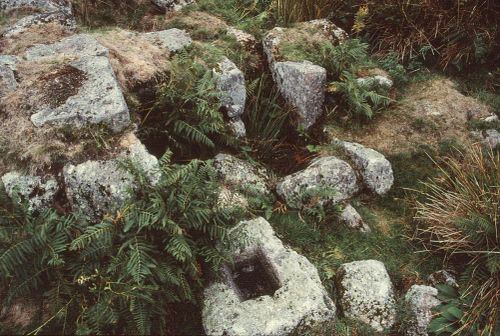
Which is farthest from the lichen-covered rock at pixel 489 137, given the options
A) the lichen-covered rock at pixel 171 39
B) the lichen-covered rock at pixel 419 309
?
the lichen-covered rock at pixel 171 39

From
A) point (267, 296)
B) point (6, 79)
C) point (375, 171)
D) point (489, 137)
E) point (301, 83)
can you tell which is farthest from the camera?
point (301, 83)

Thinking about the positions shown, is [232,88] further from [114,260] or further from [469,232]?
[469,232]

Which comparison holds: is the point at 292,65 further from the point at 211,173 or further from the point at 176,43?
the point at 211,173

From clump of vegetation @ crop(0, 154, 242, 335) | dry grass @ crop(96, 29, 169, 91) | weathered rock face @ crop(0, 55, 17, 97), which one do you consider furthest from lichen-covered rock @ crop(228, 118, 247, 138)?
weathered rock face @ crop(0, 55, 17, 97)

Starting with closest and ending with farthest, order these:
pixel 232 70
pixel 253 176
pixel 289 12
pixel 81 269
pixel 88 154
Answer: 1. pixel 81 269
2. pixel 88 154
3. pixel 253 176
4. pixel 232 70
5. pixel 289 12

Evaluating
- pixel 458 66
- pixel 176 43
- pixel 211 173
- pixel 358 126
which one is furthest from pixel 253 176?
pixel 458 66

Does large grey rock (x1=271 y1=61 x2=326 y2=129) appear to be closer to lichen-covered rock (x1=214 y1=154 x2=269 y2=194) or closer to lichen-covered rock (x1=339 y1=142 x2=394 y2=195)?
lichen-covered rock (x1=339 y1=142 x2=394 y2=195)

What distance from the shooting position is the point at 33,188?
3746 mm

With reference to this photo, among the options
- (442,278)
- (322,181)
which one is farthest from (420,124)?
(442,278)

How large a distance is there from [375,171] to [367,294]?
1553 millimetres

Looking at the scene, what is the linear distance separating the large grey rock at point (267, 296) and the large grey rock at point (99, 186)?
40.4 inches

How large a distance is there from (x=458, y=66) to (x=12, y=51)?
590cm

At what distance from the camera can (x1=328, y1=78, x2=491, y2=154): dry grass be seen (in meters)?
5.32

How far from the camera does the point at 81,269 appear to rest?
10.8 ft
